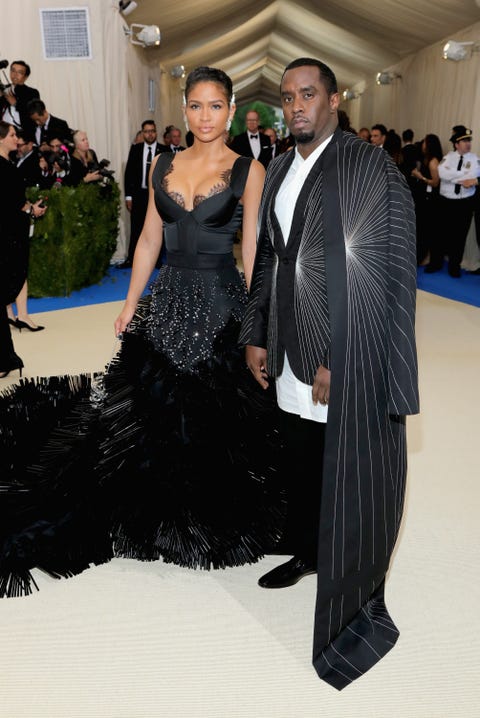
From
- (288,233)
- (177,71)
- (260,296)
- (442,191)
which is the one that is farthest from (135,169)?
(288,233)

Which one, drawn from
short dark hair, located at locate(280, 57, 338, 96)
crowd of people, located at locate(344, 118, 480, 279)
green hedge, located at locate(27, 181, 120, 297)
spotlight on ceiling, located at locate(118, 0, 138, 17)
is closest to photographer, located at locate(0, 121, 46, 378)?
green hedge, located at locate(27, 181, 120, 297)

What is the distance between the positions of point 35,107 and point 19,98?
0.49 metres

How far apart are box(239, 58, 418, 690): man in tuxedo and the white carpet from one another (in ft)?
0.37

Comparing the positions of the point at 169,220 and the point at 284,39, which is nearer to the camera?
the point at 169,220

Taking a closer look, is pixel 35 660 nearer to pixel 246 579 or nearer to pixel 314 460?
pixel 246 579

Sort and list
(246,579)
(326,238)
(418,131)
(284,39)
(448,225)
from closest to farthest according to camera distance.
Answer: (326,238)
(246,579)
(448,225)
(418,131)
(284,39)

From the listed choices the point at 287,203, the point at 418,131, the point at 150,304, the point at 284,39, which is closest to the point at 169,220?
the point at 150,304

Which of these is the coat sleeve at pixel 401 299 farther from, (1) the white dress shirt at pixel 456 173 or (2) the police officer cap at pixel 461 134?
(2) the police officer cap at pixel 461 134

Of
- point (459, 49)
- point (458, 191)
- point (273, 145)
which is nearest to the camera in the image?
point (458, 191)

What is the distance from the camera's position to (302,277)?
72.5 inches

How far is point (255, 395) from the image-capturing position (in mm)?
2344

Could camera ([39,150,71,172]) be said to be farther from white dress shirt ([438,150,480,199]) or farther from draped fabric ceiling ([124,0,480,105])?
white dress shirt ([438,150,480,199])

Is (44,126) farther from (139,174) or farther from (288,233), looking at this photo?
(288,233)

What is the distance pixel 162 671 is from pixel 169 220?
138 centimetres
